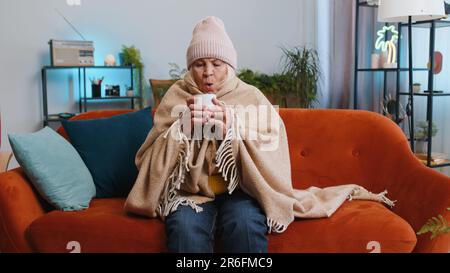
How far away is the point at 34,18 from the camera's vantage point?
4.58m

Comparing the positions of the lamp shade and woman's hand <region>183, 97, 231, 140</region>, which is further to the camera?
the lamp shade

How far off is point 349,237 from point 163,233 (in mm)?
650

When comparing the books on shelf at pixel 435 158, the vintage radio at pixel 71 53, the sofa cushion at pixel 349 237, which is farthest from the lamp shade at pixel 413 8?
the vintage radio at pixel 71 53

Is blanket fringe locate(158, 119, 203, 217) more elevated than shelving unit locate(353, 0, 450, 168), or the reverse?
shelving unit locate(353, 0, 450, 168)

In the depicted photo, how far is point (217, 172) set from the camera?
1.88 metres

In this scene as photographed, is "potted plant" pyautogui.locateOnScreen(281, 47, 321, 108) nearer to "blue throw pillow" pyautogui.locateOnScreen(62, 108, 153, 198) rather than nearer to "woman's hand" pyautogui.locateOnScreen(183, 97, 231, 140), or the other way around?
"blue throw pillow" pyautogui.locateOnScreen(62, 108, 153, 198)

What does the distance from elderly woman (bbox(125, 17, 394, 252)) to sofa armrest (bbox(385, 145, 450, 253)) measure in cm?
23

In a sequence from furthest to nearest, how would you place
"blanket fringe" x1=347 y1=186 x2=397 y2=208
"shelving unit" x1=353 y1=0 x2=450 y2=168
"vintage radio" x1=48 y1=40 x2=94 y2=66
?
1. "vintage radio" x1=48 y1=40 x2=94 y2=66
2. "shelving unit" x1=353 y1=0 x2=450 y2=168
3. "blanket fringe" x1=347 y1=186 x2=397 y2=208

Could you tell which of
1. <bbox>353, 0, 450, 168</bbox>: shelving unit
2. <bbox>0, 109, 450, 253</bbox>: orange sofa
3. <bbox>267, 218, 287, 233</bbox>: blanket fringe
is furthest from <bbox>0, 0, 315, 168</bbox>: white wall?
<bbox>267, 218, 287, 233</bbox>: blanket fringe

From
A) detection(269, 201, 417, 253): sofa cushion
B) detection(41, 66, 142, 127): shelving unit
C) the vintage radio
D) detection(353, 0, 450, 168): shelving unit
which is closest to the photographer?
detection(269, 201, 417, 253): sofa cushion

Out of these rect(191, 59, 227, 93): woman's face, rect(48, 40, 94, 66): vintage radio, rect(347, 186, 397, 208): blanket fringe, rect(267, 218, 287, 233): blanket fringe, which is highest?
rect(48, 40, 94, 66): vintage radio

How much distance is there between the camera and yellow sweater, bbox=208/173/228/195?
1.88m
